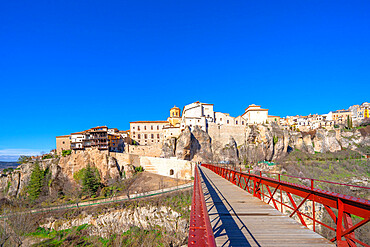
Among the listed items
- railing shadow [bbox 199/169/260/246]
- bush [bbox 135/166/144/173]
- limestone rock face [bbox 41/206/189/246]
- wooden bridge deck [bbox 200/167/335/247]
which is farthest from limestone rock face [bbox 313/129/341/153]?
railing shadow [bbox 199/169/260/246]

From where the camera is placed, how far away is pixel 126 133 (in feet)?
191

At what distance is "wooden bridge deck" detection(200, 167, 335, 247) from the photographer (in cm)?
407

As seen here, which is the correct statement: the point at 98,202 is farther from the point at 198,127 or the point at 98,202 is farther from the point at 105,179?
the point at 198,127

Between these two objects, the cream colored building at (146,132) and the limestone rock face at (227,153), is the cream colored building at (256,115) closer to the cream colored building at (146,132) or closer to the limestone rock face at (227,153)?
the limestone rock face at (227,153)

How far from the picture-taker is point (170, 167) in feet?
127

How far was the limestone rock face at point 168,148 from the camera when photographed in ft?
150

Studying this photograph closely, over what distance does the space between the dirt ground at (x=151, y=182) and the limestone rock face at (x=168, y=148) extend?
21.7ft

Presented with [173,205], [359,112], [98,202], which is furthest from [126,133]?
[359,112]

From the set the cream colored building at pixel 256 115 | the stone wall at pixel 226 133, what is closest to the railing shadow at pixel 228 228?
the stone wall at pixel 226 133

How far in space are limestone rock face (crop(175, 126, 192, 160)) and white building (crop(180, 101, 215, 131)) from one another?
17.5 feet

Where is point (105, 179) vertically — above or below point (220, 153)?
below

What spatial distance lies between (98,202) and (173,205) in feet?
46.1

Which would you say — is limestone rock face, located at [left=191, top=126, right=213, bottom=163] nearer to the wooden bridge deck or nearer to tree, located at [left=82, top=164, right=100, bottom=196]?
tree, located at [left=82, top=164, right=100, bottom=196]

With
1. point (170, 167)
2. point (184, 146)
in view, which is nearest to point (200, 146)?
point (184, 146)
